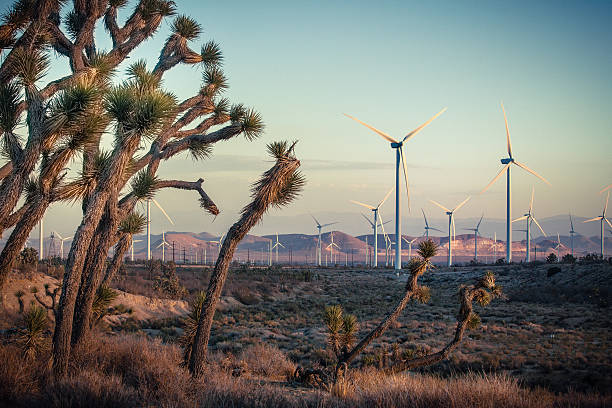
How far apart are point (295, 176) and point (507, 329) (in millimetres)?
20089

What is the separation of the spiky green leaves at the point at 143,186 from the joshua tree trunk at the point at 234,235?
2808 millimetres

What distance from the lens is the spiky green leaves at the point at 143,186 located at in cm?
1323

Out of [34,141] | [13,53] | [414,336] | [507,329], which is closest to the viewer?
[34,141]

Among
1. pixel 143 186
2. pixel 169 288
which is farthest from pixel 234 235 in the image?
pixel 169 288

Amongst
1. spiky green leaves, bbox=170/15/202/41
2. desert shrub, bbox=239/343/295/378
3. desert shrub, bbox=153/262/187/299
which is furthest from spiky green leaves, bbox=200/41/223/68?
desert shrub, bbox=153/262/187/299

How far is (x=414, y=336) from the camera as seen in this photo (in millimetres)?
25500

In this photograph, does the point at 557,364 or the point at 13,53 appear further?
the point at 557,364

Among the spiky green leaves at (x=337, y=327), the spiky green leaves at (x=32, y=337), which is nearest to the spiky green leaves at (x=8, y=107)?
the spiky green leaves at (x=32, y=337)

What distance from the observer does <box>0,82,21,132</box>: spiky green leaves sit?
11.9 metres

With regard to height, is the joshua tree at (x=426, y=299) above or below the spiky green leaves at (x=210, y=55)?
below

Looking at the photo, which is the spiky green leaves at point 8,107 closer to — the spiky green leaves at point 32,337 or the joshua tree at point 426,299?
the spiky green leaves at point 32,337

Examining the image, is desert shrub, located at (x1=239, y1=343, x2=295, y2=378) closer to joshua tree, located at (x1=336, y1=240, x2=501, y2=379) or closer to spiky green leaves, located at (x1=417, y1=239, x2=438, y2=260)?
joshua tree, located at (x1=336, y1=240, x2=501, y2=379)

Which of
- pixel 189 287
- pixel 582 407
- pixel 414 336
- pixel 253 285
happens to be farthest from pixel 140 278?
pixel 582 407

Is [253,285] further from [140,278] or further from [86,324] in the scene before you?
[86,324]
